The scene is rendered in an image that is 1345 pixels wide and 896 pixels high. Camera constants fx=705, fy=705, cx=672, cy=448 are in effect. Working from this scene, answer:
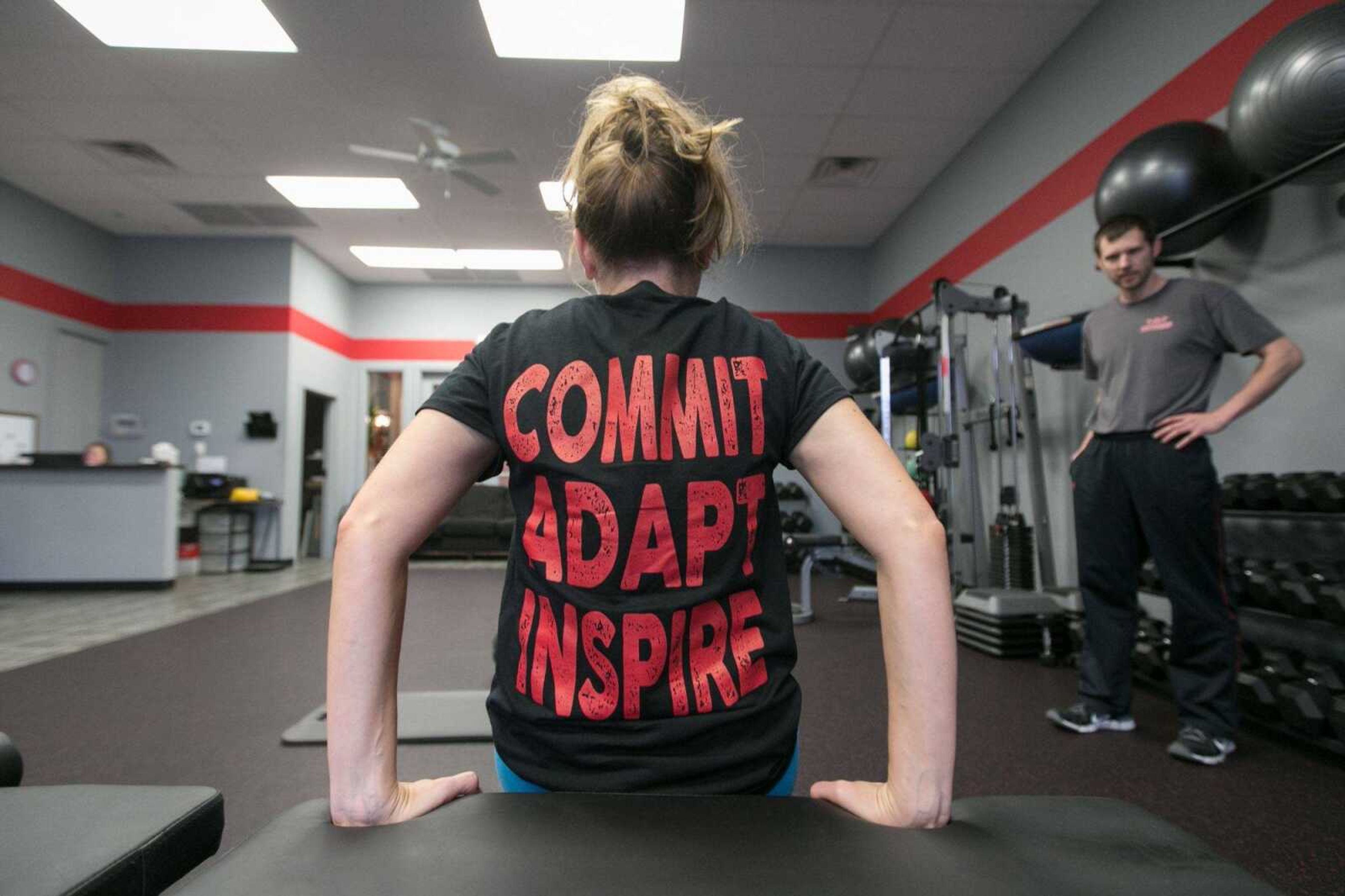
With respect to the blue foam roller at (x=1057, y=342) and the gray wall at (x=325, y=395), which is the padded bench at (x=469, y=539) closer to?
the gray wall at (x=325, y=395)

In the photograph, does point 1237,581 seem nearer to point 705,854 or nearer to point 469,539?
point 705,854

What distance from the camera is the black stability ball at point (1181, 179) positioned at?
2359 mm

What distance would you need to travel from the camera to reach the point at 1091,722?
7.02 ft

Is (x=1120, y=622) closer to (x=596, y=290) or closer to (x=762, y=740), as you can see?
(x=762, y=740)

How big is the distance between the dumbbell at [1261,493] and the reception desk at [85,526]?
6236 mm

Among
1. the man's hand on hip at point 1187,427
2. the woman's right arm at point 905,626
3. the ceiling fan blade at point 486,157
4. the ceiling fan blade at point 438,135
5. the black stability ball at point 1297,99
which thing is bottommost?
the woman's right arm at point 905,626

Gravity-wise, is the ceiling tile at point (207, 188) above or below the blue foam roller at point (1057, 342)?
above

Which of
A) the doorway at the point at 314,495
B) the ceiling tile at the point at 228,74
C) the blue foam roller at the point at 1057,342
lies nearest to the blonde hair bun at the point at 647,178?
the blue foam roller at the point at 1057,342

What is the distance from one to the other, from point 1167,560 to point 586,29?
3.59 metres

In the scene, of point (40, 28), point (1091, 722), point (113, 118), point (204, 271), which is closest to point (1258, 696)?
point (1091, 722)

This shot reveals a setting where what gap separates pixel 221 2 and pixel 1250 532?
5100 mm

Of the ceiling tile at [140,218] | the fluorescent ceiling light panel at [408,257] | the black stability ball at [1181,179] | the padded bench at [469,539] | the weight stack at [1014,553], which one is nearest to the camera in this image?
the black stability ball at [1181,179]

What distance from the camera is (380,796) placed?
595 millimetres

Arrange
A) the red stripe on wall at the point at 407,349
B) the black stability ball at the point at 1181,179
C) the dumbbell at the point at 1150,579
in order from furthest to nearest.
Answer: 1. the red stripe on wall at the point at 407,349
2. the dumbbell at the point at 1150,579
3. the black stability ball at the point at 1181,179
